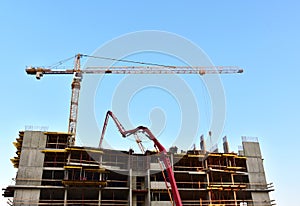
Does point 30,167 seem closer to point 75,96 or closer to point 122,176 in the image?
point 122,176

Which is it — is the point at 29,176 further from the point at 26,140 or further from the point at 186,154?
the point at 186,154

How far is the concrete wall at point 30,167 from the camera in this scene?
3364 centimetres

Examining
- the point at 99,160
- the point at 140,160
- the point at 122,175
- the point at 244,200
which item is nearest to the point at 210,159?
the point at 244,200

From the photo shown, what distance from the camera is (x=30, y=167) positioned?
3534cm

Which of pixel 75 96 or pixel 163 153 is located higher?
pixel 75 96

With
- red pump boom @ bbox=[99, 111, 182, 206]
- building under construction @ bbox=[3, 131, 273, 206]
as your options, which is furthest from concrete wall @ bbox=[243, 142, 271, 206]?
red pump boom @ bbox=[99, 111, 182, 206]

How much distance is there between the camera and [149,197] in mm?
36219

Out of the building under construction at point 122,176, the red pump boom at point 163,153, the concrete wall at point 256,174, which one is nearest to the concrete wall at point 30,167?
the building under construction at point 122,176

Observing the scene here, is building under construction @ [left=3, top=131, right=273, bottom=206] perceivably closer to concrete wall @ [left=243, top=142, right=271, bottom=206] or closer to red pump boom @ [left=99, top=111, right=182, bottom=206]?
concrete wall @ [left=243, top=142, right=271, bottom=206]

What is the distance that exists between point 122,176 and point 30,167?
41.7 feet

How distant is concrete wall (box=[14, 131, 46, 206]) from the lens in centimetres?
3364

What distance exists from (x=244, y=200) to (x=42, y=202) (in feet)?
96.6

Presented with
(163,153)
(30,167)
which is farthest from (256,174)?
(30,167)

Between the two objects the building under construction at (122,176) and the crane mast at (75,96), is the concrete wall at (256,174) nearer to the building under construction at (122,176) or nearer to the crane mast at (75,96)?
the building under construction at (122,176)
